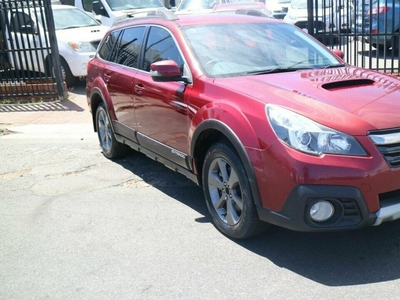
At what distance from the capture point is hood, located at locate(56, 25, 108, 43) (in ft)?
38.5

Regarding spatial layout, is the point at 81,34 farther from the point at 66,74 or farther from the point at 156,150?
the point at 156,150

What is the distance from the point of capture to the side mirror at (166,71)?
15.1ft

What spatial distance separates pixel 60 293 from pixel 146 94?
2284 mm

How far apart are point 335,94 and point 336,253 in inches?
46.1

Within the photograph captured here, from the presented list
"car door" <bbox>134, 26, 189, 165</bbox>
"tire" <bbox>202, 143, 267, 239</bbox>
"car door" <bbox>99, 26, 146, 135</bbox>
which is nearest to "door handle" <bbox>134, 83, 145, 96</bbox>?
"car door" <bbox>134, 26, 189, 165</bbox>

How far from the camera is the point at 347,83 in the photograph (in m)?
4.25

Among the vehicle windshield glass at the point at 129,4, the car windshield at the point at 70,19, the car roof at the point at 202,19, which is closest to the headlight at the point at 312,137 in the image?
the car roof at the point at 202,19

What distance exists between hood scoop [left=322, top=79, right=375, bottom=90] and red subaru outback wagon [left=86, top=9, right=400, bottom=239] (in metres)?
0.02

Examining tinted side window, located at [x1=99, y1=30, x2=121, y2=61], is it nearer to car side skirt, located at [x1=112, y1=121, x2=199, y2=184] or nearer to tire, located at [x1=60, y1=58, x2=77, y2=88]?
car side skirt, located at [x1=112, y1=121, x2=199, y2=184]

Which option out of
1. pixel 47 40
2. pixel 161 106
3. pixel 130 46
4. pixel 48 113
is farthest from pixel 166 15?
pixel 47 40

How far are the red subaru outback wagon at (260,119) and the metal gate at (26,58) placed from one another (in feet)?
16.4

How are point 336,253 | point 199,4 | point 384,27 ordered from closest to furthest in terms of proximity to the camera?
point 336,253
point 384,27
point 199,4

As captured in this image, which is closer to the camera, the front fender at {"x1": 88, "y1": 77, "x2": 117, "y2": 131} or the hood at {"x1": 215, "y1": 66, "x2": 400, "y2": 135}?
the hood at {"x1": 215, "y1": 66, "x2": 400, "y2": 135}

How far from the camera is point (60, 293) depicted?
3.66 m
